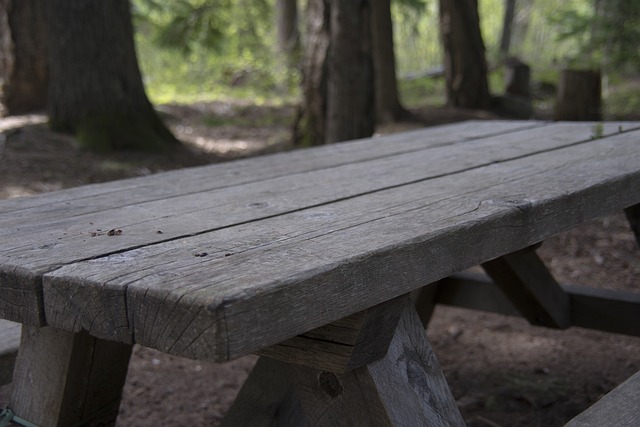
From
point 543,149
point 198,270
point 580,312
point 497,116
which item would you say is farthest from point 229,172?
point 497,116

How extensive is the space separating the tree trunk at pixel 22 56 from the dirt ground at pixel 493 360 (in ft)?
6.08

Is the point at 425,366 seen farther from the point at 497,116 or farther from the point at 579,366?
the point at 497,116

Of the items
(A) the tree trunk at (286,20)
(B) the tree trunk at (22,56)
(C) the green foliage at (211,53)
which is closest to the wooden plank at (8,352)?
(B) the tree trunk at (22,56)

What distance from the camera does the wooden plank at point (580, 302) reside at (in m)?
3.34

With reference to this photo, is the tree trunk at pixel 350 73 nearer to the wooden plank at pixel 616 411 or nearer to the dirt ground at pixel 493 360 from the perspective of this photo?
the dirt ground at pixel 493 360

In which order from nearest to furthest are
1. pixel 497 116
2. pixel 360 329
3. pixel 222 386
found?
pixel 360 329 < pixel 222 386 < pixel 497 116

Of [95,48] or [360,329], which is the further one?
[95,48]

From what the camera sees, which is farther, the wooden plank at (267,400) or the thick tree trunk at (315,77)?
the thick tree trunk at (315,77)

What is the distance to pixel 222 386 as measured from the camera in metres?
3.73

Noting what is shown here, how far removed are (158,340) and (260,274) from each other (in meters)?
0.18

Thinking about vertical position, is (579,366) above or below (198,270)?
below

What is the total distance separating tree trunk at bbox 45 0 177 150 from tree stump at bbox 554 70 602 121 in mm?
3479

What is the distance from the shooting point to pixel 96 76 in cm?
706

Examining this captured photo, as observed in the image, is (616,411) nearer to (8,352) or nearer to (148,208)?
(148,208)
